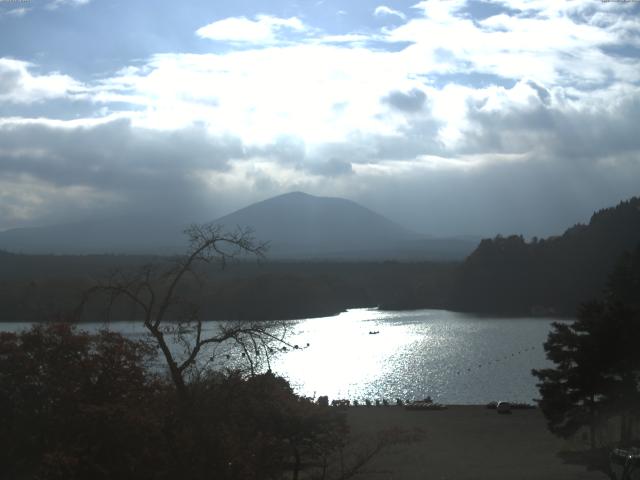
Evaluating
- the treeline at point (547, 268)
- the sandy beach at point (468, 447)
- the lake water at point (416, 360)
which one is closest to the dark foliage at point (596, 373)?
the sandy beach at point (468, 447)

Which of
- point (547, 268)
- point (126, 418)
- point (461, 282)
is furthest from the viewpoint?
point (461, 282)

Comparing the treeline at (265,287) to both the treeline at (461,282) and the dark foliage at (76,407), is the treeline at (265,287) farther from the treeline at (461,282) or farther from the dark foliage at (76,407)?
the dark foliage at (76,407)

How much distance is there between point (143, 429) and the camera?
6613 millimetres

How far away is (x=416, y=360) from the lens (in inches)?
1345

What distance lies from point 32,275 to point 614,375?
69.1 meters

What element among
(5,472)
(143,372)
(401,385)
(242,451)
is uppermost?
(143,372)

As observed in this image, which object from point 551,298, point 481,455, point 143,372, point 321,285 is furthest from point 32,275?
point 143,372

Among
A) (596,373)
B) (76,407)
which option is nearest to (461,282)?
(596,373)

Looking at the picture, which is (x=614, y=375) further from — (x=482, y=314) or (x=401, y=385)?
(x=482, y=314)

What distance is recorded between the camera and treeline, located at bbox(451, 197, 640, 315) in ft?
217

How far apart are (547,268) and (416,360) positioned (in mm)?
40796

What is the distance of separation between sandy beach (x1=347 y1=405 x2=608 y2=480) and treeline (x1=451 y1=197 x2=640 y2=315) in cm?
4685

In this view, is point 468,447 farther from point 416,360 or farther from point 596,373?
point 416,360

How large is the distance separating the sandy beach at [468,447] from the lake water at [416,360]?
122 inches
